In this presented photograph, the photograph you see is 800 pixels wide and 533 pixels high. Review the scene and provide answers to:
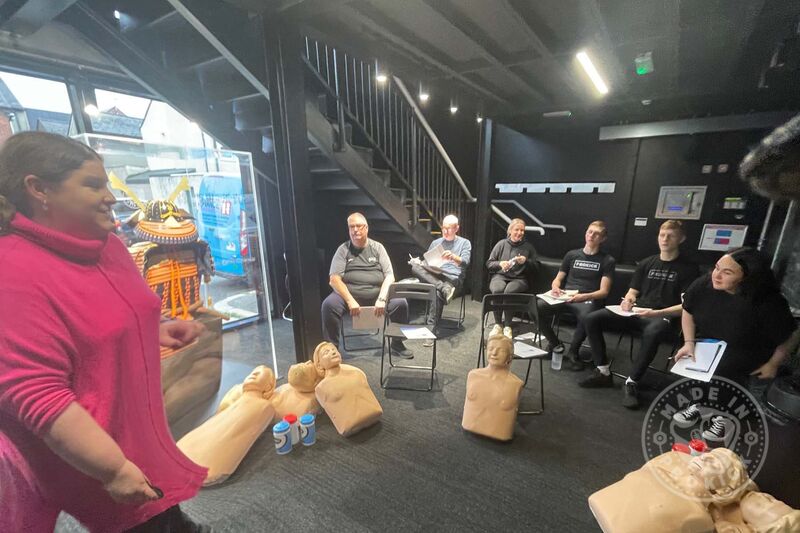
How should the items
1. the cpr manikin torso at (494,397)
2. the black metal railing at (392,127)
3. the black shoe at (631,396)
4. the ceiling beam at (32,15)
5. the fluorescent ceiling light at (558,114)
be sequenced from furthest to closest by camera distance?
the fluorescent ceiling light at (558,114), the black metal railing at (392,127), the black shoe at (631,396), the cpr manikin torso at (494,397), the ceiling beam at (32,15)

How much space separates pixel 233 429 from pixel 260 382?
11.3 inches

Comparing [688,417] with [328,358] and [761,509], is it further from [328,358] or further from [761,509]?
[328,358]

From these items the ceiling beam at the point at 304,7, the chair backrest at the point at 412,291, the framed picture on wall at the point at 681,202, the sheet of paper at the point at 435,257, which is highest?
the ceiling beam at the point at 304,7

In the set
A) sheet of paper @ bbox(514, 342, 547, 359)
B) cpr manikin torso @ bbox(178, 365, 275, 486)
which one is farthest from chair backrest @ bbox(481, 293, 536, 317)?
cpr manikin torso @ bbox(178, 365, 275, 486)

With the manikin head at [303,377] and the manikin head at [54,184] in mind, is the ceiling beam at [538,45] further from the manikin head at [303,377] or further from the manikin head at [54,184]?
the manikin head at [303,377]

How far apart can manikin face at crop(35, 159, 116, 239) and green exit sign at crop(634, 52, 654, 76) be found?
12.5 ft

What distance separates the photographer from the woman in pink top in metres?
0.89

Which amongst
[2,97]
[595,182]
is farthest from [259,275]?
[595,182]

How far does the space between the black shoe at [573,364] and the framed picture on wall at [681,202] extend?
2317 millimetres

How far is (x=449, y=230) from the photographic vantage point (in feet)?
12.5

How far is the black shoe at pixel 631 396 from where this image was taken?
2400 mm

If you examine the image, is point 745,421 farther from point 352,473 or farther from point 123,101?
point 123,101

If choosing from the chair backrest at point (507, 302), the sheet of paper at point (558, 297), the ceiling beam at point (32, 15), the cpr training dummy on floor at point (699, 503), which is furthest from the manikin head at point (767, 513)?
Result: the ceiling beam at point (32, 15)

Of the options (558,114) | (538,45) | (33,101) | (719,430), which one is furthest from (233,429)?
(558,114)
